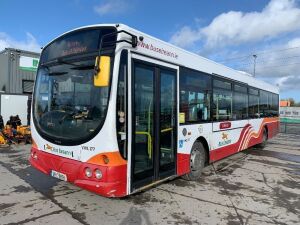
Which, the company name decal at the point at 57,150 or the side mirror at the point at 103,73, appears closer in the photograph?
the side mirror at the point at 103,73

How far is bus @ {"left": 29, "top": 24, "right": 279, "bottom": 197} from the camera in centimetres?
472

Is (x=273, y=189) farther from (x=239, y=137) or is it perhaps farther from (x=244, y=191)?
(x=239, y=137)

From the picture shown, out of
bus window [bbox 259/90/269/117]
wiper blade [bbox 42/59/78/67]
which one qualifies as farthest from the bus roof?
bus window [bbox 259/90/269/117]

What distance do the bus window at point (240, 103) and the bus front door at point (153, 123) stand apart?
156 inches

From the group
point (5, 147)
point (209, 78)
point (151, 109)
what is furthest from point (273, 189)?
point (5, 147)

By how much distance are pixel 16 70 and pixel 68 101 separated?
16933 mm

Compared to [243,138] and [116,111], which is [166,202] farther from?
Result: [243,138]

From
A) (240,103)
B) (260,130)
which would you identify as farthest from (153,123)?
(260,130)

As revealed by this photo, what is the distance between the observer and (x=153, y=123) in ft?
18.6

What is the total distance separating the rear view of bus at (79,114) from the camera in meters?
4.66

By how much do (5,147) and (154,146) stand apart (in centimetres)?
939

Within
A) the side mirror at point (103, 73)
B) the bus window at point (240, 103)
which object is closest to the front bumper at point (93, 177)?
the side mirror at point (103, 73)

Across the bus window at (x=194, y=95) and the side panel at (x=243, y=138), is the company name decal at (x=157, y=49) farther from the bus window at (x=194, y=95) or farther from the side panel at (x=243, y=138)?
the side panel at (x=243, y=138)

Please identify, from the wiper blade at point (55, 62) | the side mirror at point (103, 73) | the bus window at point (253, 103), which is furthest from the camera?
the bus window at point (253, 103)
